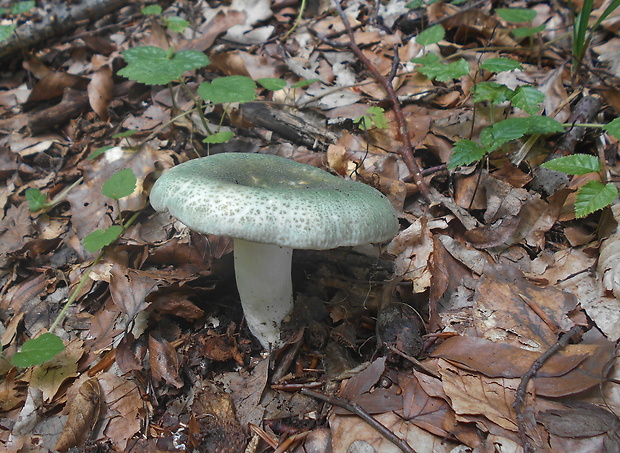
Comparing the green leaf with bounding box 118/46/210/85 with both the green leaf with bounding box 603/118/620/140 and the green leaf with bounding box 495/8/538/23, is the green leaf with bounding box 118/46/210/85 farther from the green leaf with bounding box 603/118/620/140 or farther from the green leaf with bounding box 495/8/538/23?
the green leaf with bounding box 603/118/620/140

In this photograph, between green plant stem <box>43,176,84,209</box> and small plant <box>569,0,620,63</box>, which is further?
green plant stem <box>43,176,84,209</box>

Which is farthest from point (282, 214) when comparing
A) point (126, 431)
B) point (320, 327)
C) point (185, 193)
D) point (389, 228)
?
point (126, 431)

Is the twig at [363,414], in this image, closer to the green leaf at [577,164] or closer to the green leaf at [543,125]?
the green leaf at [577,164]

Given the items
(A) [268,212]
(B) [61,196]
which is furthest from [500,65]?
(B) [61,196]

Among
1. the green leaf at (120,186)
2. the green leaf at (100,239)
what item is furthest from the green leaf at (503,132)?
the green leaf at (100,239)

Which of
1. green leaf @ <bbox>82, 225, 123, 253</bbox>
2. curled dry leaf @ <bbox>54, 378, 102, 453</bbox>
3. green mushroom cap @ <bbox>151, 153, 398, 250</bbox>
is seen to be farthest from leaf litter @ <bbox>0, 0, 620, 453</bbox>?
green mushroom cap @ <bbox>151, 153, 398, 250</bbox>
